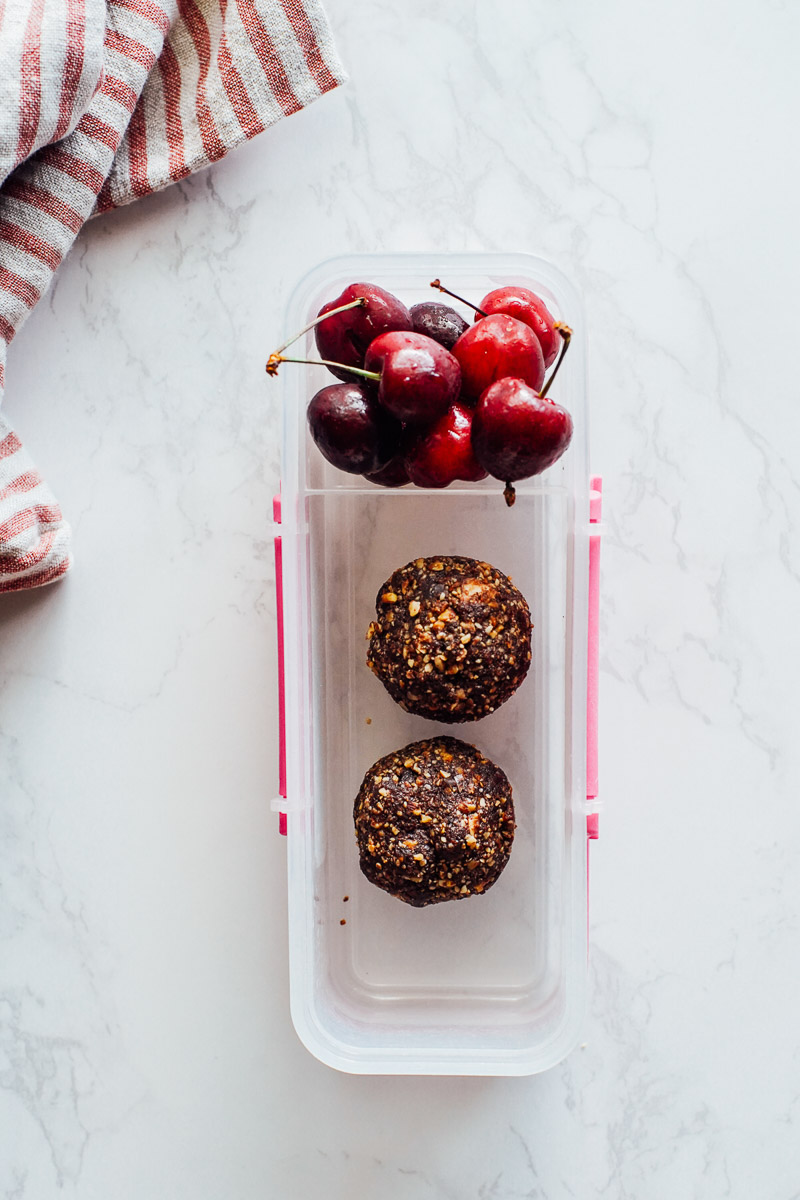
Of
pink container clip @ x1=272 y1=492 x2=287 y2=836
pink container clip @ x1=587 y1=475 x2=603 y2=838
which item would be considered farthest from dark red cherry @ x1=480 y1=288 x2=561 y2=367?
pink container clip @ x1=272 y1=492 x2=287 y2=836

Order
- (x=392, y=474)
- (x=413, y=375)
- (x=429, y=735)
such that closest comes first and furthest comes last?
(x=413, y=375), (x=392, y=474), (x=429, y=735)

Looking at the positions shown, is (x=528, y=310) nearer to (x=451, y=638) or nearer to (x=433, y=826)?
(x=451, y=638)

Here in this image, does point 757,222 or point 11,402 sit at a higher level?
point 757,222

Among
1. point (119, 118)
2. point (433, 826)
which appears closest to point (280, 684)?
point (433, 826)

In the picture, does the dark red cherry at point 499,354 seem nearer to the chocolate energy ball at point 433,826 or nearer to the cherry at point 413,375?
the cherry at point 413,375

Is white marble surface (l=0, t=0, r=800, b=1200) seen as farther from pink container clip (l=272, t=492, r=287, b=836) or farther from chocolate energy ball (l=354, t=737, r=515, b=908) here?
chocolate energy ball (l=354, t=737, r=515, b=908)

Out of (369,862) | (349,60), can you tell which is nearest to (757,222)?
(349,60)

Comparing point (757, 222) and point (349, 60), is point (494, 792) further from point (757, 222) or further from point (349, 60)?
point (349, 60)
